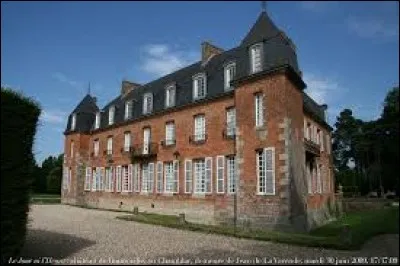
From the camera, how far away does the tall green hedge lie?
8.20 meters

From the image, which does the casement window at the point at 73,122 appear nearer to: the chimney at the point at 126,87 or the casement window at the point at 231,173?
the chimney at the point at 126,87

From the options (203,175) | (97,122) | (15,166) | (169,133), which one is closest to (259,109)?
(203,175)

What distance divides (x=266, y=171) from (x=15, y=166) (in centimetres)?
1144

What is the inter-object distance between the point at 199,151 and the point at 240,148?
406cm

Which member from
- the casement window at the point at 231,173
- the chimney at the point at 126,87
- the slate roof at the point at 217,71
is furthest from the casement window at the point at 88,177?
the casement window at the point at 231,173

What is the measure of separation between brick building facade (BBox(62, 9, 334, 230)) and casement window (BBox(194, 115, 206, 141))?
63 mm

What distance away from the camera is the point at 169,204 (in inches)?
942

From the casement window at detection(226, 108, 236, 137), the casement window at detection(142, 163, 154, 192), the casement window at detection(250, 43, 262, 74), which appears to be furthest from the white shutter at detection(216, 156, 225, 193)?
the casement window at detection(142, 163, 154, 192)

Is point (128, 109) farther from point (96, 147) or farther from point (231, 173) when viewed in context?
point (231, 173)

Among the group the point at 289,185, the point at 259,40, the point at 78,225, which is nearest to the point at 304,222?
the point at 289,185

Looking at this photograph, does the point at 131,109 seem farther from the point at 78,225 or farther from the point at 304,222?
the point at 304,222

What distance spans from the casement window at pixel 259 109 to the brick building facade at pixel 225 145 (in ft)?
0.16

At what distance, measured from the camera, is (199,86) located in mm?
23531

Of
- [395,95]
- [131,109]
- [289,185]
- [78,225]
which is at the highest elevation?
[131,109]
